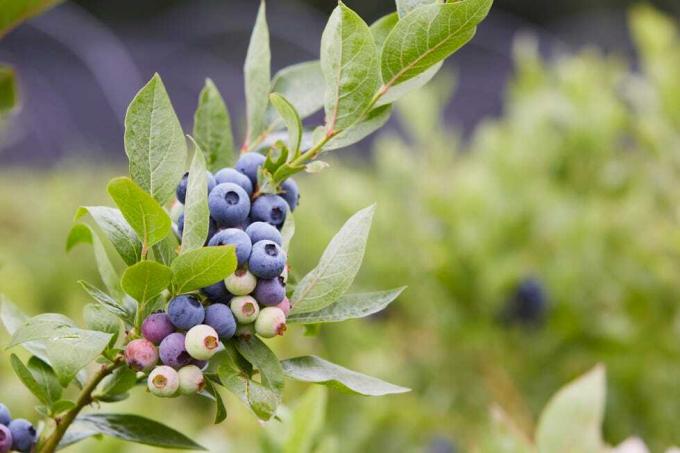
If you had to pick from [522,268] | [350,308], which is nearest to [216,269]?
[350,308]

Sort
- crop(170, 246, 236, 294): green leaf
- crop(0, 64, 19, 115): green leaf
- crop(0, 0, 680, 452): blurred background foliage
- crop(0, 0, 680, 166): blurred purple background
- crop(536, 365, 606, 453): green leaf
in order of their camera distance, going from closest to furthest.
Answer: crop(170, 246, 236, 294): green leaf
crop(0, 64, 19, 115): green leaf
crop(536, 365, 606, 453): green leaf
crop(0, 0, 680, 452): blurred background foliage
crop(0, 0, 680, 166): blurred purple background

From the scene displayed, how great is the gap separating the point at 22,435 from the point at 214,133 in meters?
0.24

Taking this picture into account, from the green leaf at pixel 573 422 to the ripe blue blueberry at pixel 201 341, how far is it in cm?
41

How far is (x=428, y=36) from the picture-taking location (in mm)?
547

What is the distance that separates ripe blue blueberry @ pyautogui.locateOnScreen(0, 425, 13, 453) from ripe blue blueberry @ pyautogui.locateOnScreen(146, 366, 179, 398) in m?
0.11

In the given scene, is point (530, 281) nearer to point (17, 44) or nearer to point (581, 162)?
point (581, 162)

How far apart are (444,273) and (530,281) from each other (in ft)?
0.55

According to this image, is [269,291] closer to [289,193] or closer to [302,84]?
[289,193]

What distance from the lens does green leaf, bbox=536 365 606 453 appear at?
0.80 metres

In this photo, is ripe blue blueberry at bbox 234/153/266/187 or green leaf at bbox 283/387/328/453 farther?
green leaf at bbox 283/387/328/453

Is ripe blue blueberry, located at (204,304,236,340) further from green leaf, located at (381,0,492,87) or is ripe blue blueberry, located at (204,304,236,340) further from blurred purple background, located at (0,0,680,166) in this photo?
blurred purple background, located at (0,0,680,166)

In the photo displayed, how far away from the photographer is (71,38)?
347 inches

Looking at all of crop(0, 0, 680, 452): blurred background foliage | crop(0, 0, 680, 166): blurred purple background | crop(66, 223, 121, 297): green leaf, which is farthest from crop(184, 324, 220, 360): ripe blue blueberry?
crop(0, 0, 680, 166): blurred purple background

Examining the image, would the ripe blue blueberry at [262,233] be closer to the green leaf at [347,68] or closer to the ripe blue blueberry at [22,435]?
the green leaf at [347,68]
